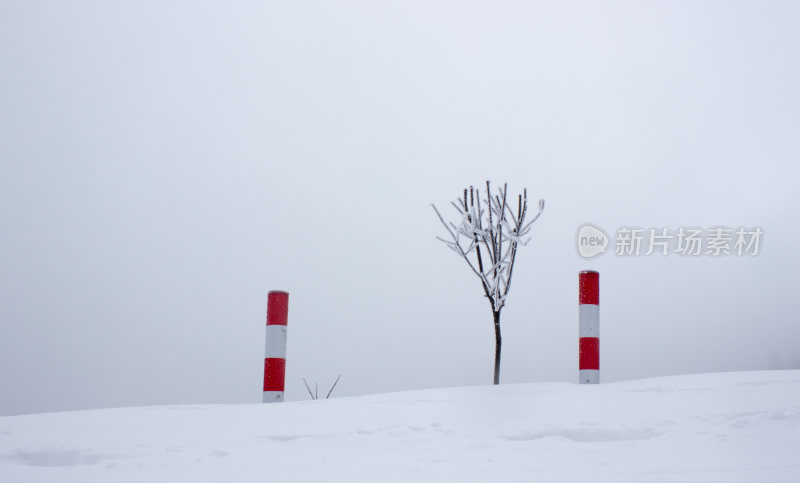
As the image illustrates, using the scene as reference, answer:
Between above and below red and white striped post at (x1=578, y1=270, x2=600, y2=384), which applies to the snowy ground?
below

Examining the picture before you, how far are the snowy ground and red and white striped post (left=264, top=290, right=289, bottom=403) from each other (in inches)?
77.0

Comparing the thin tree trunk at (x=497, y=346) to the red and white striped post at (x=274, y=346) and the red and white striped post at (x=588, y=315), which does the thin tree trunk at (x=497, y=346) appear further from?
the red and white striped post at (x=274, y=346)

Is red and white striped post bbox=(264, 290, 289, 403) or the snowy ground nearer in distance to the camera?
the snowy ground

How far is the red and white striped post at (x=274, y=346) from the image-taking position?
6207 millimetres

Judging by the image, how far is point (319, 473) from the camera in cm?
279

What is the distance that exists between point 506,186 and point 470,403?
9.40 ft

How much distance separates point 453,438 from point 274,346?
3269 millimetres

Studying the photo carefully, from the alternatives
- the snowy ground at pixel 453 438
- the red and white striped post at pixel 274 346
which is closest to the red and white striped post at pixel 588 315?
the snowy ground at pixel 453 438

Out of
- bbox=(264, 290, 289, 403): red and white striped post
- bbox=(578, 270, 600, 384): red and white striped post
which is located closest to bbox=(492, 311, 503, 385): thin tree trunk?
bbox=(578, 270, 600, 384): red and white striped post

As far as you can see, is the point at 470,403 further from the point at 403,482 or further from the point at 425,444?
the point at 403,482

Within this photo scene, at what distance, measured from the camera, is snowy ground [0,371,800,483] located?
107 inches

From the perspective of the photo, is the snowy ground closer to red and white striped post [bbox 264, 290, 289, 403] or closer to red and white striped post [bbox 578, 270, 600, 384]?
red and white striped post [bbox 578, 270, 600, 384]

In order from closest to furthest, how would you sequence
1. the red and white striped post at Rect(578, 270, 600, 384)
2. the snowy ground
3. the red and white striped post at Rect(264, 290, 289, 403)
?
the snowy ground, the red and white striped post at Rect(578, 270, 600, 384), the red and white striped post at Rect(264, 290, 289, 403)

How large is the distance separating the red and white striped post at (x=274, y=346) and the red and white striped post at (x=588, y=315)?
8.69 feet
